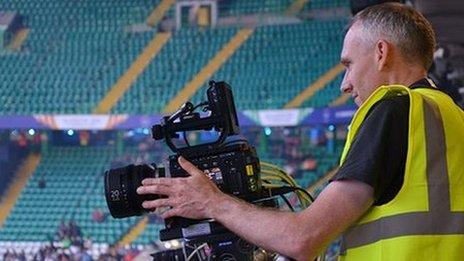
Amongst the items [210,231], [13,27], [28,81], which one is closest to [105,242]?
[28,81]

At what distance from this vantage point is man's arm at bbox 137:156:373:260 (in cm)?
100

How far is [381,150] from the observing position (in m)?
0.99

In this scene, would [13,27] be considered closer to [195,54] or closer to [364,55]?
[195,54]

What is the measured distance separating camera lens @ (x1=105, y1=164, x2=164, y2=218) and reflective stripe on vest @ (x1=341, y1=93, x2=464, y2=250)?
13.0 inches

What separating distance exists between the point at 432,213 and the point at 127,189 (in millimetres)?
434

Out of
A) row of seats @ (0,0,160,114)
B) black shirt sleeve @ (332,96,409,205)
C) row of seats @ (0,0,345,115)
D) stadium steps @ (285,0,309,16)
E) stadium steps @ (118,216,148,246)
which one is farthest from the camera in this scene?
stadium steps @ (285,0,309,16)

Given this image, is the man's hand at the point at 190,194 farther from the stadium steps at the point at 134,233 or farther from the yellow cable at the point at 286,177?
the stadium steps at the point at 134,233

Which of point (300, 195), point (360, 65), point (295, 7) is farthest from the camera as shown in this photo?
point (295, 7)

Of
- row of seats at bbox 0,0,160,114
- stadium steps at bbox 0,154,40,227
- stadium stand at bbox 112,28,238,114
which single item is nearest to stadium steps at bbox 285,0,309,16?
stadium stand at bbox 112,28,238,114

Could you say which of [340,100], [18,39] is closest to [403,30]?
[340,100]

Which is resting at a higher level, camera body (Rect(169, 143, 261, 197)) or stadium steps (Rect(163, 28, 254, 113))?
camera body (Rect(169, 143, 261, 197))

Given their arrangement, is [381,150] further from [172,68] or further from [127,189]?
[172,68]

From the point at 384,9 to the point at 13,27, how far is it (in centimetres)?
541

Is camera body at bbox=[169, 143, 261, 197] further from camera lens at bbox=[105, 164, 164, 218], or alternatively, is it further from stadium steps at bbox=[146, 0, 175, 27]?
stadium steps at bbox=[146, 0, 175, 27]
